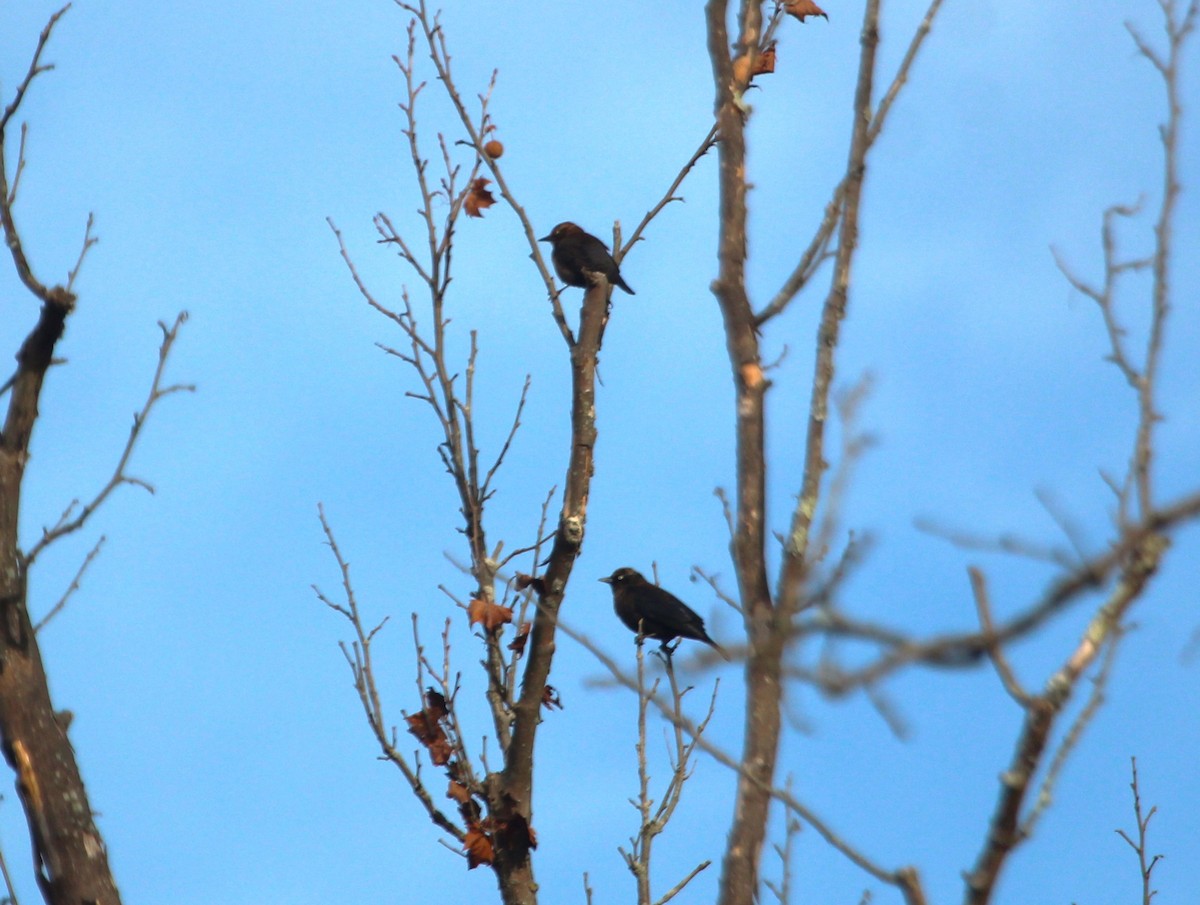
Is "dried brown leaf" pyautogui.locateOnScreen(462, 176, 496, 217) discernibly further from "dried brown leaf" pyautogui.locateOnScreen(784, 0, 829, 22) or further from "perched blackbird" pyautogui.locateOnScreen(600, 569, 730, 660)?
"perched blackbird" pyautogui.locateOnScreen(600, 569, 730, 660)

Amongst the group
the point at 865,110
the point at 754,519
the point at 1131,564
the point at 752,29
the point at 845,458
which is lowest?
the point at 1131,564

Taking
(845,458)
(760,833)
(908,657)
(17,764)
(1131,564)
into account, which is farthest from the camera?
(17,764)

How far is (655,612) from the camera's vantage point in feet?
31.9

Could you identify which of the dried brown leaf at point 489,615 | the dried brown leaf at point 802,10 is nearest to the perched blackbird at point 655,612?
the dried brown leaf at point 489,615

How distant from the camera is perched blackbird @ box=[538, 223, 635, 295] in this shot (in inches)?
404

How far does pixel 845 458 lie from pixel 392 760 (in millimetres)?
3046

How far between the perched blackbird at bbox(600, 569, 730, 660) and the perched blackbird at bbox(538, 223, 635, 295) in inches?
90.2

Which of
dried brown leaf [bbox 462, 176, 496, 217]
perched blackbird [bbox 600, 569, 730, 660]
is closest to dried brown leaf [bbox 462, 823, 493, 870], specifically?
dried brown leaf [bbox 462, 176, 496, 217]

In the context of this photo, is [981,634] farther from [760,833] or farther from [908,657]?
[760,833]

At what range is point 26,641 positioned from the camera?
3.99 m

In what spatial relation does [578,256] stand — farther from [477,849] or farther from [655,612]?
[477,849]

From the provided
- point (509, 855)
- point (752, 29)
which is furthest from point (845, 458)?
point (509, 855)

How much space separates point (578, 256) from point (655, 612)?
274cm

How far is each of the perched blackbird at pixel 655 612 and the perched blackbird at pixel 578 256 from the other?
229 centimetres
